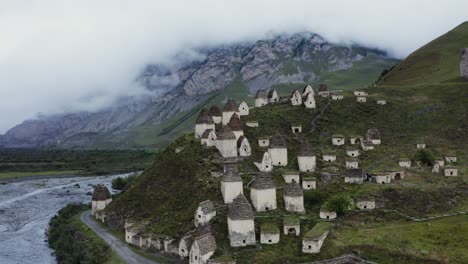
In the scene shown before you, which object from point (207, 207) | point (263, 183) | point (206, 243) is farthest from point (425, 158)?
point (206, 243)

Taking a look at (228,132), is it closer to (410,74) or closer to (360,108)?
(360,108)

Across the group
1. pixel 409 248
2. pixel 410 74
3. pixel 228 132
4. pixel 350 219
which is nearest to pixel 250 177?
pixel 228 132

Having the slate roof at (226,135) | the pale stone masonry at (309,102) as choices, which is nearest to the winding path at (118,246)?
the slate roof at (226,135)

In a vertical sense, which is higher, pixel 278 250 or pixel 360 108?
pixel 360 108

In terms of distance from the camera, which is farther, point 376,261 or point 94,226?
point 94,226

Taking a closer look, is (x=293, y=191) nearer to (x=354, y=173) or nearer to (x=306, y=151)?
(x=354, y=173)

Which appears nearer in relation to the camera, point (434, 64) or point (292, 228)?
point (292, 228)

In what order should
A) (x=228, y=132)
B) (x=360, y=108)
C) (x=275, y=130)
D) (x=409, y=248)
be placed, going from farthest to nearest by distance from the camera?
(x=360, y=108)
(x=275, y=130)
(x=228, y=132)
(x=409, y=248)
